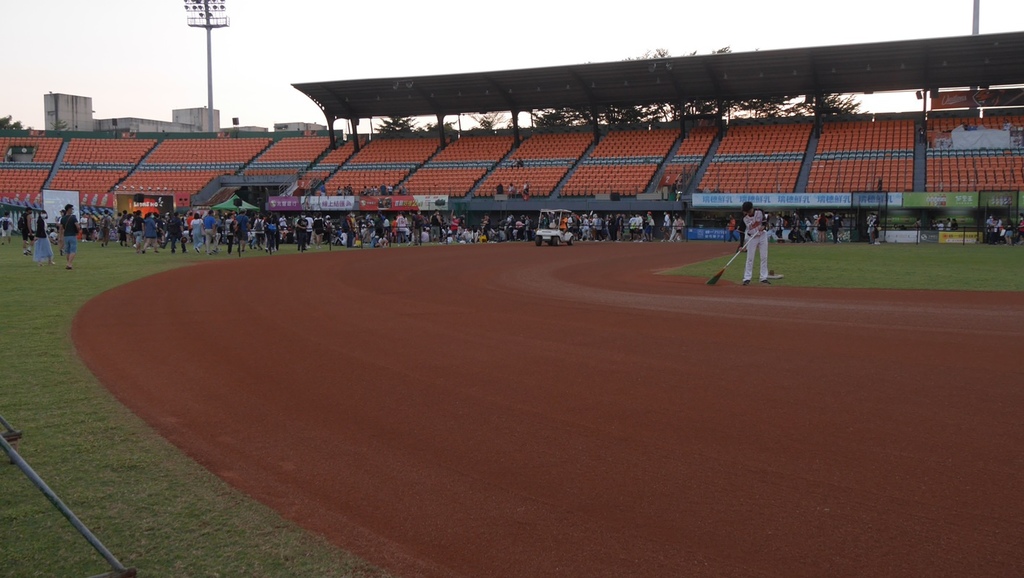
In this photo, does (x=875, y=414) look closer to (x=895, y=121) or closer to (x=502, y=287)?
(x=502, y=287)

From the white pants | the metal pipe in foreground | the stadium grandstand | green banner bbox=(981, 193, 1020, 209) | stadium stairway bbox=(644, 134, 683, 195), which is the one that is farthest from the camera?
stadium stairway bbox=(644, 134, 683, 195)

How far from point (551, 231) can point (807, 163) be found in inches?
713

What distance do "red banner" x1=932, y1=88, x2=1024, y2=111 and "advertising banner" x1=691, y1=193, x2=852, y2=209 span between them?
38.6 ft

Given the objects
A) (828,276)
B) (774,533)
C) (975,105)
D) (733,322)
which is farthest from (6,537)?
(975,105)

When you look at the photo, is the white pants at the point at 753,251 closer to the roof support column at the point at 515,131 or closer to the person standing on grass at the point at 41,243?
the person standing on grass at the point at 41,243

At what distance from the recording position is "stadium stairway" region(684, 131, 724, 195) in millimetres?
47094

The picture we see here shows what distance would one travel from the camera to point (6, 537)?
4383 millimetres

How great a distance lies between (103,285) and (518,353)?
1276 cm

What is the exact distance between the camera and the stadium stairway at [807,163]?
44747mm

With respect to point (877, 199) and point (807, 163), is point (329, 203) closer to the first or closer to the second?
point (807, 163)

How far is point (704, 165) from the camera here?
4950cm

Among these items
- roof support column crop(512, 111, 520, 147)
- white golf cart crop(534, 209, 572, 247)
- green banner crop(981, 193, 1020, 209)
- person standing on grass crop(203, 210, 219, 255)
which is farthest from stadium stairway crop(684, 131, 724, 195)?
person standing on grass crop(203, 210, 219, 255)

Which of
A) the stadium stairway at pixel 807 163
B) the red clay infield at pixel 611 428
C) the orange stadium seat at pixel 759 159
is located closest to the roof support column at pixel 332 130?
the orange stadium seat at pixel 759 159

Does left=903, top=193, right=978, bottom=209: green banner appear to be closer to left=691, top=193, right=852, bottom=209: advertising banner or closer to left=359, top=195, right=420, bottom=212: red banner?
left=691, top=193, right=852, bottom=209: advertising banner
